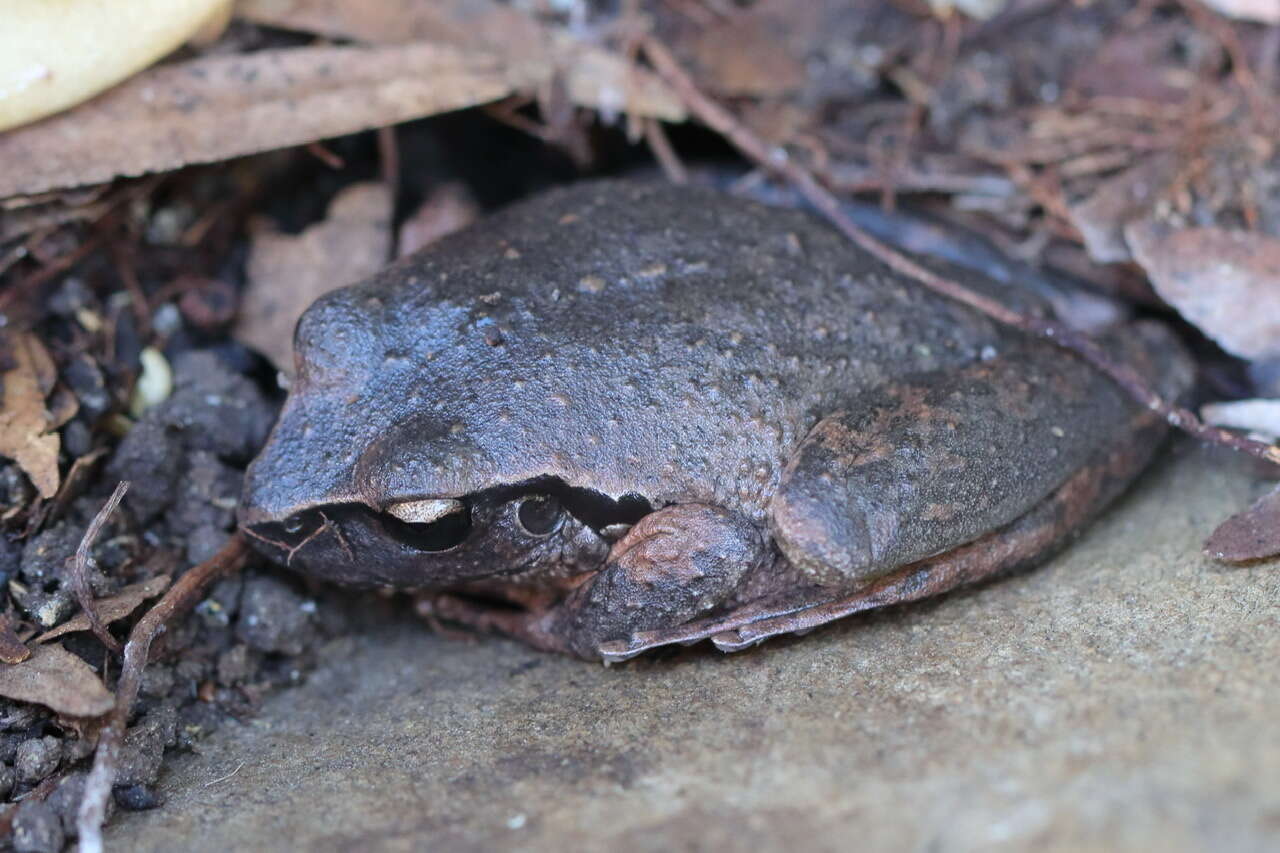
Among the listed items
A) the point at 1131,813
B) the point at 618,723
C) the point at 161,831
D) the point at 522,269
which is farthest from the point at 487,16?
the point at 1131,813

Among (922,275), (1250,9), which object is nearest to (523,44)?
(922,275)

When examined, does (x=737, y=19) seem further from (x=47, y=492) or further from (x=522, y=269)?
(x=47, y=492)

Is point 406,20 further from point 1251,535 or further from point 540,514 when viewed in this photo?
point 1251,535

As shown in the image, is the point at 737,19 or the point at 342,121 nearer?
the point at 342,121

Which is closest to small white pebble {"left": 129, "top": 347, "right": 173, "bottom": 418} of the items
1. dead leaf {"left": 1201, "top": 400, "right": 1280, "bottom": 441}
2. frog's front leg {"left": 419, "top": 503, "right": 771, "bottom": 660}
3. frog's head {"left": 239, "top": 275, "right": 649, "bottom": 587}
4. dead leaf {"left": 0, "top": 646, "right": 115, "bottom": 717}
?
frog's head {"left": 239, "top": 275, "right": 649, "bottom": 587}

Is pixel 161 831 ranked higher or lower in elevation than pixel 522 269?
lower

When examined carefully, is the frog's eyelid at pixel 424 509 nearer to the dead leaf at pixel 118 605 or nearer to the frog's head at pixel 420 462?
the frog's head at pixel 420 462

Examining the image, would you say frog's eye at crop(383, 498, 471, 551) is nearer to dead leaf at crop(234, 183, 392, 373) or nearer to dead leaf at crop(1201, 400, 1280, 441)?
dead leaf at crop(234, 183, 392, 373)

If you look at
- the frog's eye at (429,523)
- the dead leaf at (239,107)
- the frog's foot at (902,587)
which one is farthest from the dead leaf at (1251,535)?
the dead leaf at (239,107)
